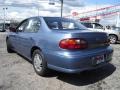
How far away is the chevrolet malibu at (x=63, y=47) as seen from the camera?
4770 mm

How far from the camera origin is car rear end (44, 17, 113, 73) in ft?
15.5

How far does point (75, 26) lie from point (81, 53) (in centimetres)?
179

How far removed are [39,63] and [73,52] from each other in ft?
4.10

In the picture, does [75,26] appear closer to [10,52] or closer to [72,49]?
[72,49]

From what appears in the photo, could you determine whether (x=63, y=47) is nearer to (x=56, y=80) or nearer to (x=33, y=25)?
(x=56, y=80)

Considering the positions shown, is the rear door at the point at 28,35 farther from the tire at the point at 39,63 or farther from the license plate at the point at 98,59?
the license plate at the point at 98,59

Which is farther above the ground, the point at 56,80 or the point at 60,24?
the point at 60,24

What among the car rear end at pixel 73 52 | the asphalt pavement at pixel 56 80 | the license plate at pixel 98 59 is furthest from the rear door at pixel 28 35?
the license plate at pixel 98 59

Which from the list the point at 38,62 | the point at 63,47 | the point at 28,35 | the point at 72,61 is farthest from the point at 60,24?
the point at 72,61

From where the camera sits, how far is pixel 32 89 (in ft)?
15.6

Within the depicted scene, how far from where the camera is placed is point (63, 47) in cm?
484

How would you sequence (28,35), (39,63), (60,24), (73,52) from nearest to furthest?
(73,52) < (39,63) < (60,24) < (28,35)

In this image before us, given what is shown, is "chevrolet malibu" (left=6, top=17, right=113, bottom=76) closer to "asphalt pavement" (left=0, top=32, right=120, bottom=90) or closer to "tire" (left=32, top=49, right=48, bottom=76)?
"tire" (left=32, top=49, right=48, bottom=76)

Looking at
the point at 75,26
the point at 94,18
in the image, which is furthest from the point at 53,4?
the point at 75,26
